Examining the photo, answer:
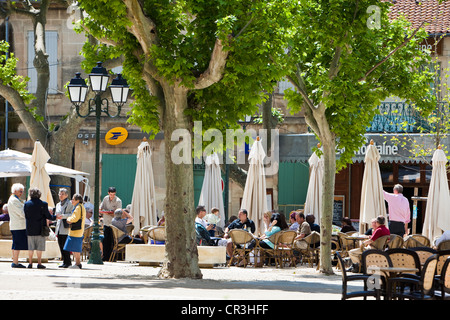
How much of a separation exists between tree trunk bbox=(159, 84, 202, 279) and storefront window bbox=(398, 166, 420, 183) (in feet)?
51.8

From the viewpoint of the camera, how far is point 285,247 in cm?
2089

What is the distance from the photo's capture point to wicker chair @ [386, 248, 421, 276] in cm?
1199

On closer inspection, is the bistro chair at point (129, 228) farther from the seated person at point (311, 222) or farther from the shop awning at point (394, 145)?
the shop awning at point (394, 145)

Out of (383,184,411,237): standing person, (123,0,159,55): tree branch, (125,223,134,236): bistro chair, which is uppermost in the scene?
(123,0,159,55): tree branch

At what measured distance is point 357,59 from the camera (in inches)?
721

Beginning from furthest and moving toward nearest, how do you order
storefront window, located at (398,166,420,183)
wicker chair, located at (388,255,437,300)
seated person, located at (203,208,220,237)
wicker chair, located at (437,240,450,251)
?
1. storefront window, located at (398,166,420,183)
2. seated person, located at (203,208,220,237)
3. wicker chair, located at (437,240,450,251)
4. wicker chair, located at (388,255,437,300)

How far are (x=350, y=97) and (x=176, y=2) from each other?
3.90 metres

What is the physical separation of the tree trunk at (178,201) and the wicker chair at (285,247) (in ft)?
14.7

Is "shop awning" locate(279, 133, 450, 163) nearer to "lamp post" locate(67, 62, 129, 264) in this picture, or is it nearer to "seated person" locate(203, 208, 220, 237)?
"seated person" locate(203, 208, 220, 237)

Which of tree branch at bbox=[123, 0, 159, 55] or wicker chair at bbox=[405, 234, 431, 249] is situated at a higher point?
tree branch at bbox=[123, 0, 159, 55]

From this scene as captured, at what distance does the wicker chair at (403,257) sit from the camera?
11992 mm

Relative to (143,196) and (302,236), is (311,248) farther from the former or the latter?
(143,196)

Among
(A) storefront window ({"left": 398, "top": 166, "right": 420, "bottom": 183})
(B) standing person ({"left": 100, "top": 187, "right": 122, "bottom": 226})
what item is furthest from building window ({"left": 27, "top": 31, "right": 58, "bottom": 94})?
(A) storefront window ({"left": 398, "top": 166, "right": 420, "bottom": 183})
